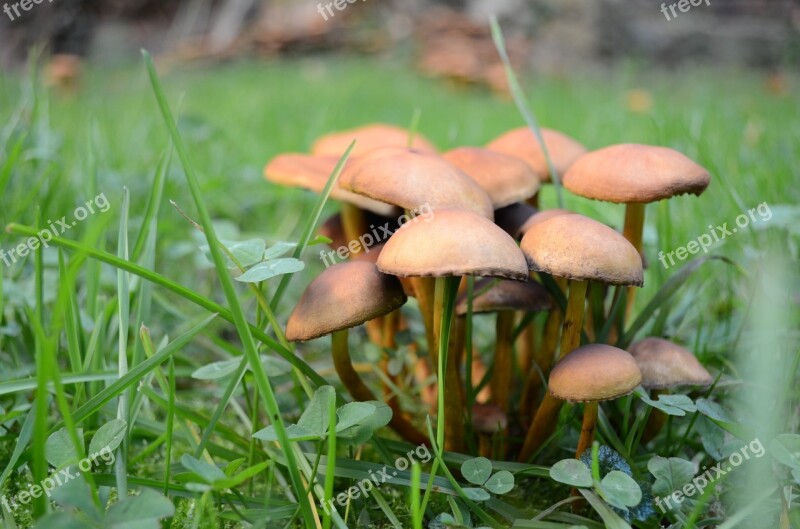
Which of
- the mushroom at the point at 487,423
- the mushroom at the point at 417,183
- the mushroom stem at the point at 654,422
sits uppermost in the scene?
the mushroom at the point at 417,183

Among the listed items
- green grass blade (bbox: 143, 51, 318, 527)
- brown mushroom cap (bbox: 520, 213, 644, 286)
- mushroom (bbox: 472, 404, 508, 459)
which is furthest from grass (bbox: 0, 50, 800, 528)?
brown mushroom cap (bbox: 520, 213, 644, 286)

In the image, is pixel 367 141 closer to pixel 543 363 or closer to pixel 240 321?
pixel 543 363

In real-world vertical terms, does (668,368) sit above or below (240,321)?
below

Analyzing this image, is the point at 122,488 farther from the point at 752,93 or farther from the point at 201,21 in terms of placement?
the point at 201,21

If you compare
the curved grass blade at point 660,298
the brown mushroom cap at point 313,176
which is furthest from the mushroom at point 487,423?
the brown mushroom cap at point 313,176

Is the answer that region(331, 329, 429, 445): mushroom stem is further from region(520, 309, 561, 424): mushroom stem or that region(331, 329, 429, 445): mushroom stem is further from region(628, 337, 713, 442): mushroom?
region(628, 337, 713, 442): mushroom

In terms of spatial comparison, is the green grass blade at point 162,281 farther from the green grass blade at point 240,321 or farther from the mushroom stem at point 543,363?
the mushroom stem at point 543,363

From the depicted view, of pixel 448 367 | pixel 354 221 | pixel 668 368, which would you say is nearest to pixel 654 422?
pixel 668 368
